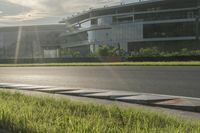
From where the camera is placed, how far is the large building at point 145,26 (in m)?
83.5

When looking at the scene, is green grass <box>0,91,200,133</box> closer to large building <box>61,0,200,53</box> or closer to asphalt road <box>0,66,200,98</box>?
asphalt road <box>0,66,200,98</box>

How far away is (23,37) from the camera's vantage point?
139 metres

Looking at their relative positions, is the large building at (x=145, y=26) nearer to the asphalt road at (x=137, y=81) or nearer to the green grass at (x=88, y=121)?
the asphalt road at (x=137, y=81)

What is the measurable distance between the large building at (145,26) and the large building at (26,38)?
27224 millimetres

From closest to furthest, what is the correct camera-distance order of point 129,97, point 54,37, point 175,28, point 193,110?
point 193,110, point 129,97, point 175,28, point 54,37

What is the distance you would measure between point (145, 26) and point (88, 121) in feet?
274

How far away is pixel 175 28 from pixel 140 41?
9388mm

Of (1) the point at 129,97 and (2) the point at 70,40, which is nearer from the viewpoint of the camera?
(1) the point at 129,97

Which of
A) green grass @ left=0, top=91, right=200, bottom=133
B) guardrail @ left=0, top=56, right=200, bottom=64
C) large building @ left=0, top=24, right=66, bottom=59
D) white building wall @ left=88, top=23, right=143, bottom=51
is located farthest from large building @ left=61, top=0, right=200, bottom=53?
green grass @ left=0, top=91, right=200, bottom=133

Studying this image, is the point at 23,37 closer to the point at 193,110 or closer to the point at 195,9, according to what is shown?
the point at 195,9

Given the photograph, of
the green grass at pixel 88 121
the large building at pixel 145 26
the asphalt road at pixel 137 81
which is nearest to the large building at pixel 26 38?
the large building at pixel 145 26

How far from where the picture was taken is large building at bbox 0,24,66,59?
13043 centimetres

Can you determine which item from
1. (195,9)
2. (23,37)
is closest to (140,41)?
(195,9)

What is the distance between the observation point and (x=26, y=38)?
14050 centimetres
